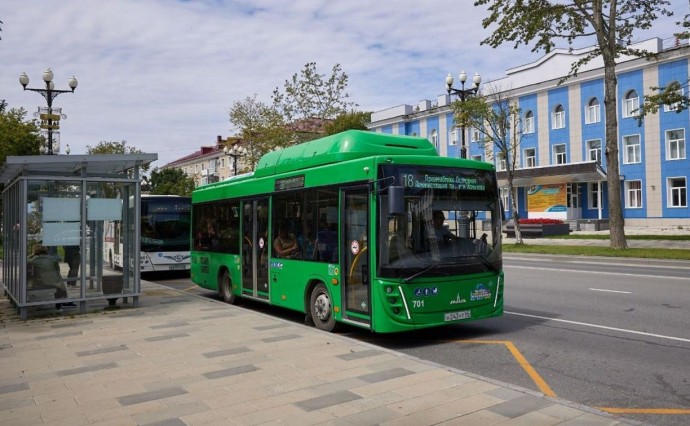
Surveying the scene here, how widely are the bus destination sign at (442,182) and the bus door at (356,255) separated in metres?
0.66

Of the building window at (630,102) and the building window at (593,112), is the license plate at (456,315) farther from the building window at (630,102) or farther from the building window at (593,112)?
the building window at (593,112)

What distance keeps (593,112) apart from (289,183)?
135 ft

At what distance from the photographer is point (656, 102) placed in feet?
77.3

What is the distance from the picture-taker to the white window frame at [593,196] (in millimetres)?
45500

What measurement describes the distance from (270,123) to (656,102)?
22.9 metres

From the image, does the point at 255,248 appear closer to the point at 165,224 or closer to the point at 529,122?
the point at 165,224

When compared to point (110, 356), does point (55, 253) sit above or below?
above

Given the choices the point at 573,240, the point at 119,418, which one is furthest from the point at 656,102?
the point at 119,418

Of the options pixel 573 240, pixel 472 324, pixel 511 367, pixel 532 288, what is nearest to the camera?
pixel 511 367

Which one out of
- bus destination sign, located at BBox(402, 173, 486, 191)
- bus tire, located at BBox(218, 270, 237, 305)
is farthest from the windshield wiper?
bus tire, located at BBox(218, 270, 237, 305)

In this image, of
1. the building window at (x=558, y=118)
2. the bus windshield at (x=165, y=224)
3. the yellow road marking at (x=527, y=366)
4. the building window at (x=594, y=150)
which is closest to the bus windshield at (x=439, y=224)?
the yellow road marking at (x=527, y=366)

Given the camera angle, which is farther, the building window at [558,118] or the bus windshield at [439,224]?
the building window at [558,118]

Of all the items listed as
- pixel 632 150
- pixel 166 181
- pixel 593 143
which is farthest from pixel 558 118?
pixel 166 181

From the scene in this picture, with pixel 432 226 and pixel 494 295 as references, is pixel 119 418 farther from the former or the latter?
pixel 494 295
